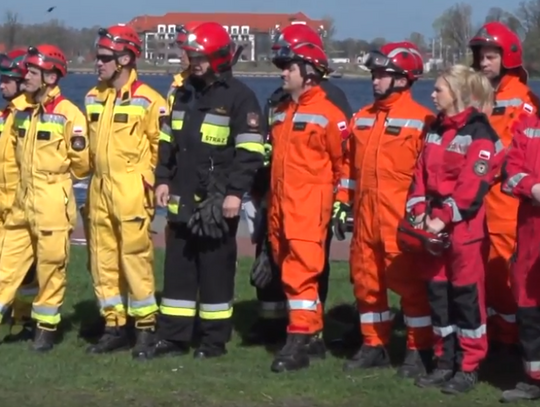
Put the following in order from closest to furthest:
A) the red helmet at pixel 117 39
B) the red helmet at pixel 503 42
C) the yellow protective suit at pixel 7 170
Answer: the red helmet at pixel 503 42, the red helmet at pixel 117 39, the yellow protective suit at pixel 7 170

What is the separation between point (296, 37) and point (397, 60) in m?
0.76

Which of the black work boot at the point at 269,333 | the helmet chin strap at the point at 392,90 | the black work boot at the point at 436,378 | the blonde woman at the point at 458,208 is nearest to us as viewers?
the blonde woman at the point at 458,208

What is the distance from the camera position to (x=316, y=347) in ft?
27.6

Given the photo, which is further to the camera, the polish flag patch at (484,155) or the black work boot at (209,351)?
the black work boot at (209,351)

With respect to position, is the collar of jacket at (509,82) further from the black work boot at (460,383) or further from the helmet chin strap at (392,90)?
the black work boot at (460,383)

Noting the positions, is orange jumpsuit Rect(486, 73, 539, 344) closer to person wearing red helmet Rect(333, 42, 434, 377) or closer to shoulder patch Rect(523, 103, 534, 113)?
shoulder patch Rect(523, 103, 534, 113)

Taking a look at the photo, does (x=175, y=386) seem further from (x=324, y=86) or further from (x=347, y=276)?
(x=347, y=276)

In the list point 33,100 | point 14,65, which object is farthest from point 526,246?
point 14,65

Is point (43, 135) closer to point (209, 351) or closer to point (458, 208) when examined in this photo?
point (209, 351)

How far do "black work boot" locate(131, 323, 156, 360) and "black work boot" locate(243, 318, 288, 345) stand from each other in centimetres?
79

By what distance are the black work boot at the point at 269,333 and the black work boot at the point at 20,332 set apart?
1652mm

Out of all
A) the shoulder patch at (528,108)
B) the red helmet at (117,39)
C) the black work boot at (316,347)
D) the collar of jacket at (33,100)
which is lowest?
the black work boot at (316,347)

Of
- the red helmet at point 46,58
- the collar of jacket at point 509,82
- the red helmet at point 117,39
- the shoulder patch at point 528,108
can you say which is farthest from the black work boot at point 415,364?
the red helmet at point 46,58

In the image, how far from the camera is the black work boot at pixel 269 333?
9062mm
